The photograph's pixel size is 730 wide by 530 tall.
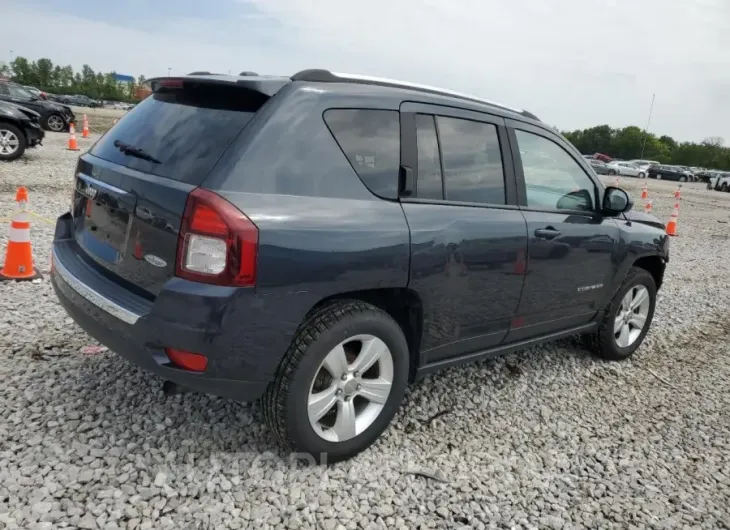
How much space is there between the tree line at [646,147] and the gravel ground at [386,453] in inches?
3810

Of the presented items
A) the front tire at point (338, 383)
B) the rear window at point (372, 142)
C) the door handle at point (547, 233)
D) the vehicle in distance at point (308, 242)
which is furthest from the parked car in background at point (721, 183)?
the front tire at point (338, 383)

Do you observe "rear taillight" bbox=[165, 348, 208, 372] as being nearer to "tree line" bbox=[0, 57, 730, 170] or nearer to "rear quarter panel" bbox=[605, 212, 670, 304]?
"rear quarter panel" bbox=[605, 212, 670, 304]

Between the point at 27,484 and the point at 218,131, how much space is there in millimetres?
1742

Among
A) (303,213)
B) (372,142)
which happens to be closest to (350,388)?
(303,213)

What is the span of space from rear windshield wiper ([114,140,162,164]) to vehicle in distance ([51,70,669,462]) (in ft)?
0.04

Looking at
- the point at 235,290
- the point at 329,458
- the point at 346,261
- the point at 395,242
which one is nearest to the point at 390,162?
the point at 395,242

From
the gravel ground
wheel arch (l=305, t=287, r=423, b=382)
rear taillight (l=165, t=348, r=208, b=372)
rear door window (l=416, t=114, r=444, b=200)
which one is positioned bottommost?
→ the gravel ground

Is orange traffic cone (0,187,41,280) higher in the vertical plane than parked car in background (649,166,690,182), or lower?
lower

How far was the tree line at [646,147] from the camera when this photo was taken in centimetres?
9300

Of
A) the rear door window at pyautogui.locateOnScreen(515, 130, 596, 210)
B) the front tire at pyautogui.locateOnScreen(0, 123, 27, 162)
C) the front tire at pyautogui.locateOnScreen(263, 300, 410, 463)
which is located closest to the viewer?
the front tire at pyautogui.locateOnScreen(263, 300, 410, 463)

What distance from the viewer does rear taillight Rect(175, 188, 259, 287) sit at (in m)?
2.34

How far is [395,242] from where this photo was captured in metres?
2.80

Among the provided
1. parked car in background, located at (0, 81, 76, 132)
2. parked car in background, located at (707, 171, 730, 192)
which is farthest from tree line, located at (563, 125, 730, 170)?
parked car in background, located at (0, 81, 76, 132)

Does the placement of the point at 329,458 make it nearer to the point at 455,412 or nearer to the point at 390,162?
the point at 455,412
